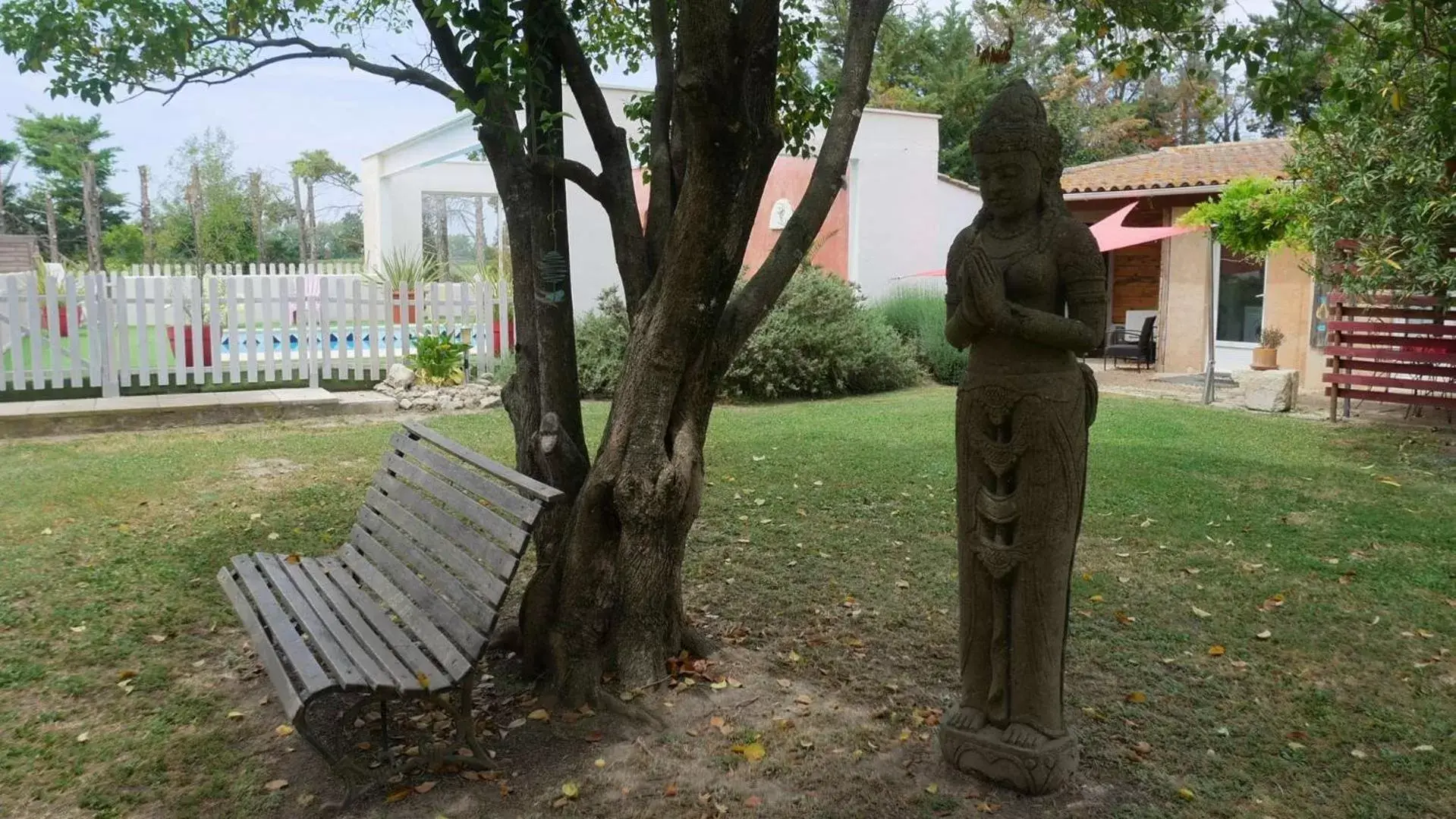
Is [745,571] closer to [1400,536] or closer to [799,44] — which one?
[799,44]

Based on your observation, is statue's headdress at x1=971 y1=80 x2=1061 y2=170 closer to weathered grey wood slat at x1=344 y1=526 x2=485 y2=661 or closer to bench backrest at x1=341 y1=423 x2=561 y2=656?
bench backrest at x1=341 y1=423 x2=561 y2=656

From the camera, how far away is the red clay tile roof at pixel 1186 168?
16.0 m

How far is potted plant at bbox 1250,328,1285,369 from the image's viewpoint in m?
14.7

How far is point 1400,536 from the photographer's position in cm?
670

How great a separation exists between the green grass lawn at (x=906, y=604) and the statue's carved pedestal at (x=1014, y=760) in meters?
0.09

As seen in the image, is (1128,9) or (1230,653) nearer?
(1230,653)

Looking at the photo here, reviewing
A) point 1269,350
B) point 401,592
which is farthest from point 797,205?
point 401,592

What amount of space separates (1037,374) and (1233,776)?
1672mm

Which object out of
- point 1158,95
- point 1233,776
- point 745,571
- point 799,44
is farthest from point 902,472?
point 1158,95

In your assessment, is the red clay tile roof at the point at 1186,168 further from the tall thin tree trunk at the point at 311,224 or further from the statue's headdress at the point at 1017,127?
the tall thin tree trunk at the point at 311,224

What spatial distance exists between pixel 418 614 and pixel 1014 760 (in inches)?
85.3

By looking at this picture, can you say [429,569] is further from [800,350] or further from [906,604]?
[800,350]

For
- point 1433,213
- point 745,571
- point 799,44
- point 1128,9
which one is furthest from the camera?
point 1433,213

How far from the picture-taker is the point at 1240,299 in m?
16.3
